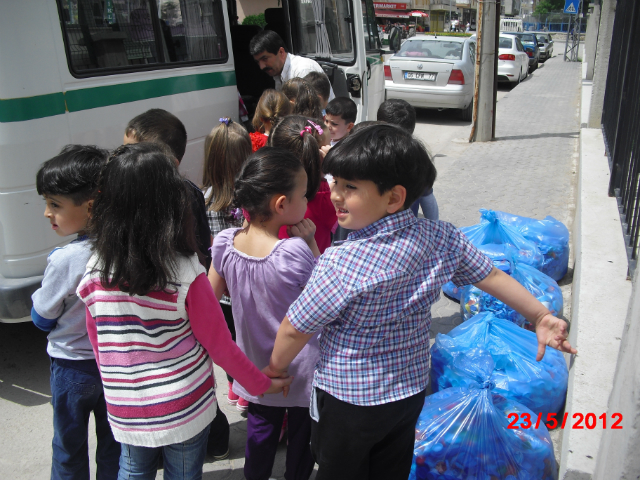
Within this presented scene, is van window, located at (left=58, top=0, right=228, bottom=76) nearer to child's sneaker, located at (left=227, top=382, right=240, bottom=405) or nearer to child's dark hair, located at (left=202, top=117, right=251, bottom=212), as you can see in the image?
child's dark hair, located at (left=202, top=117, right=251, bottom=212)

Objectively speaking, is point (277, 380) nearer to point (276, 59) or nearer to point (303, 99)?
point (303, 99)

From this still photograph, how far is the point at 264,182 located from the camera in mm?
1869

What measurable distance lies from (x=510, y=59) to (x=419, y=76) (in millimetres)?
7154

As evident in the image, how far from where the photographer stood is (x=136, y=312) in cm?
156

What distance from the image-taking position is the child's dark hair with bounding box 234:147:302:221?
73.7 inches

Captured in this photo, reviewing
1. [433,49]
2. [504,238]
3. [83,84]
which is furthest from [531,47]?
[83,84]

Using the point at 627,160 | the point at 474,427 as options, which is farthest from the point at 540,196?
the point at 474,427

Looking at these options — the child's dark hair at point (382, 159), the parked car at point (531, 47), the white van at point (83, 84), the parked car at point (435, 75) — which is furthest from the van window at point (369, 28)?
the parked car at point (531, 47)

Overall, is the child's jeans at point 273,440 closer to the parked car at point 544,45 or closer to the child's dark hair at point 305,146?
the child's dark hair at point 305,146

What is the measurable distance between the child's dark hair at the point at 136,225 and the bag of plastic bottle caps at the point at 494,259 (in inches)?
81.9

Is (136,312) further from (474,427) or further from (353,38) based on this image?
(353,38)

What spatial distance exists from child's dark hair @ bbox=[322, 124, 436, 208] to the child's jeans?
1034 millimetres

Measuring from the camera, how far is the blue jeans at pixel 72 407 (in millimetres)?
1918

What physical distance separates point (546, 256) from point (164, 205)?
3.22m
